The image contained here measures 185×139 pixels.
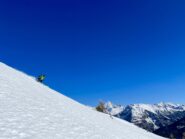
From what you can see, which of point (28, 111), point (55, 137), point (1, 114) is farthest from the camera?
point (28, 111)

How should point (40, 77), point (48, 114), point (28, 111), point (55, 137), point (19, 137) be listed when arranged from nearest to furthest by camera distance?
point (19, 137), point (55, 137), point (28, 111), point (48, 114), point (40, 77)

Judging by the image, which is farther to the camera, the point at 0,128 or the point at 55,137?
the point at 55,137

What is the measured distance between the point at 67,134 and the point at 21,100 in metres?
5.33

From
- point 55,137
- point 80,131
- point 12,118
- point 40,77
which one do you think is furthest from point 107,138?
point 40,77

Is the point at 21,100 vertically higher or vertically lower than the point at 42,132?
higher

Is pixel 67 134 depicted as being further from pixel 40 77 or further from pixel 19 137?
pixel 40 77

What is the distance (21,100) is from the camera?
1664 cm

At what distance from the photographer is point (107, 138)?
15.0 metres

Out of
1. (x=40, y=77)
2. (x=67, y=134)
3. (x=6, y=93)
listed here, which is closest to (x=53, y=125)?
(x=67, y=134)

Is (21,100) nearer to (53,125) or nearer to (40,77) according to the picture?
(53,125)

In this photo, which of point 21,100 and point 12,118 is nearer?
point 12,118

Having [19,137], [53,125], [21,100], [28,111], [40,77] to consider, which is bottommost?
[19,137]

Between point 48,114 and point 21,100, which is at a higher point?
point 21,100

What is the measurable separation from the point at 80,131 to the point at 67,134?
5.10 feet
